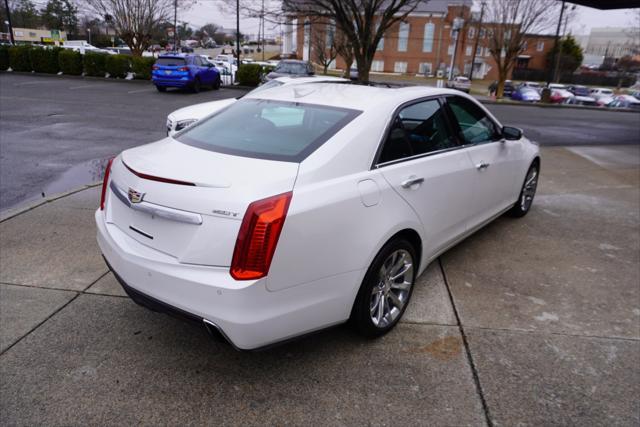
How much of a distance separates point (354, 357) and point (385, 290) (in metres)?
0.47

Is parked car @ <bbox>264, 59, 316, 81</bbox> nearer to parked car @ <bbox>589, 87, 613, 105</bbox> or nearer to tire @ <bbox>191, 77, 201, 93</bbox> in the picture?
tire @ <bbox>191, 77, 201, 93</bbox>

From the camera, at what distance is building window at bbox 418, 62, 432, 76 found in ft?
202

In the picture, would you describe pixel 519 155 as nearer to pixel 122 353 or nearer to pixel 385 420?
pixel 385 420

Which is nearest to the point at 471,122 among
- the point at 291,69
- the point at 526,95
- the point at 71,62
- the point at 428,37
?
the point at 291,69

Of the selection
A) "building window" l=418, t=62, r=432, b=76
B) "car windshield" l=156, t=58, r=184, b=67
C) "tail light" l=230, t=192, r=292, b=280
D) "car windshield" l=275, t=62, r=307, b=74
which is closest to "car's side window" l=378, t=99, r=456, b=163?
"tail light" l=230, t=192, r=292, b=280

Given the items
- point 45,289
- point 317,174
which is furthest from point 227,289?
point 45,289

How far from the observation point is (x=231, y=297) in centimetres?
237

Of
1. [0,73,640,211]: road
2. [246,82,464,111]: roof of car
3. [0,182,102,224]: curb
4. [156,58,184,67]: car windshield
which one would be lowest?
[0,73,640,211]: road

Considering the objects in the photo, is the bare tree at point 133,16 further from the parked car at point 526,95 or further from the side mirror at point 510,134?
the side mirror at point 510,134

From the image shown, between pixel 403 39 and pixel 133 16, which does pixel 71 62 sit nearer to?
pixel 133 16

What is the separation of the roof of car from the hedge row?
22931 millimetres

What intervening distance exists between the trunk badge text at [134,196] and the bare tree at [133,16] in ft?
101

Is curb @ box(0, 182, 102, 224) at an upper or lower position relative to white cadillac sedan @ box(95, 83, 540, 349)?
lower

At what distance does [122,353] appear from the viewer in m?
3.05
